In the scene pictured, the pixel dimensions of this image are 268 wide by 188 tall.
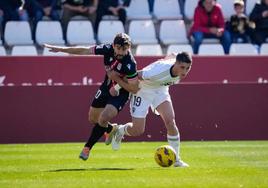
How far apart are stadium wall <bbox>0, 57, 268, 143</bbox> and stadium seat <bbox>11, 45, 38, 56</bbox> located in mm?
1255

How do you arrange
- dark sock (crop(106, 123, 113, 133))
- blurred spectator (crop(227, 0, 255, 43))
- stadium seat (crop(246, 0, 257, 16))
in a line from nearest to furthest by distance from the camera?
dark sock (crop(106, 123, 113, 133)) → blurred spectator (crop(227, 0, 255, 43)) → stadium seat (crop(246, 0, 257, 16))

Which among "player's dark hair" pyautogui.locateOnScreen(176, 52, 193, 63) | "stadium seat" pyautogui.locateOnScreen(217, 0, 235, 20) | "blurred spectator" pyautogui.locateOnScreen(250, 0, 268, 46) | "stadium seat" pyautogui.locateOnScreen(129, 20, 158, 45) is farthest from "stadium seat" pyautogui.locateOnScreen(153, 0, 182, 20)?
"player's dark hair" pyautogui.locateOnScreen(176, 52, 193, 63)

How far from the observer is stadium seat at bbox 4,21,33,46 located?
22.4m

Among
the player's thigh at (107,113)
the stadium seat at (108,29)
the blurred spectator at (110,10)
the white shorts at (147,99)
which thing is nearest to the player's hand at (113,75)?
the white shorts at (147,99)

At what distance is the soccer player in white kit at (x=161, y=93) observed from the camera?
1320 centimetres

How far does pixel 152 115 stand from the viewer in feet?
62.8

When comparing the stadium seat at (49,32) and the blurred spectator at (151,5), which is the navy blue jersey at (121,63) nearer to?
the stadium seat at (49,32)

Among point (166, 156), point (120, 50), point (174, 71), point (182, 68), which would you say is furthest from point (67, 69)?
point (166, 156)

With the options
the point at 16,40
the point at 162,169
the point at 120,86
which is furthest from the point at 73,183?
the point at 16,40

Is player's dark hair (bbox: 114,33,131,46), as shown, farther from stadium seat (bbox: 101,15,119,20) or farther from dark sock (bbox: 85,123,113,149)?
stadium seat (bbox: 101,15,119,20)

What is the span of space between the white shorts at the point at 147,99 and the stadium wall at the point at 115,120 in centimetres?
503

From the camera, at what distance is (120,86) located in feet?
45.3

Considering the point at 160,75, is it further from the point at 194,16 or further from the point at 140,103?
the point at 194,16

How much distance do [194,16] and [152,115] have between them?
4340 mm
